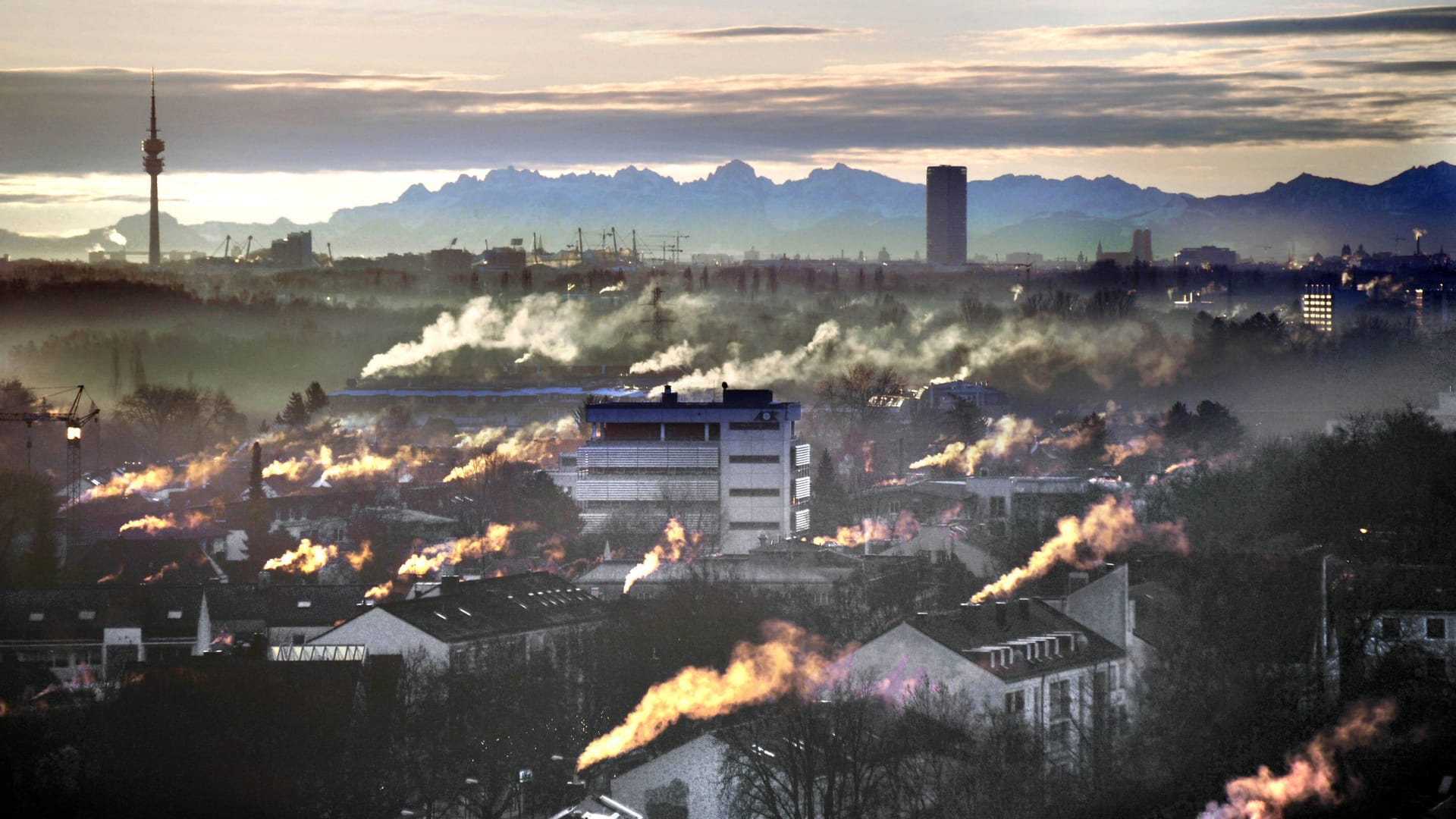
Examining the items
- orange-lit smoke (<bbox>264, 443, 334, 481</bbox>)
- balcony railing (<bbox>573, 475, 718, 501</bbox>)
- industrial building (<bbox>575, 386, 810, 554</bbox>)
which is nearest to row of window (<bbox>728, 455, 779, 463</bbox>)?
industrial building (<bbox>575, 386, 810, 554</bbox>)

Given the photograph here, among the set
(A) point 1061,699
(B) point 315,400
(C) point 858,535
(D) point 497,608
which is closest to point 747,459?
(C) point 858,535

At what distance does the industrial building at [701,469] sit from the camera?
8150 centimetres

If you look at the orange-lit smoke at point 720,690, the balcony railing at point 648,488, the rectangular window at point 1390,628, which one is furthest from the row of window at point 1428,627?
the balcony railing at point 648,488

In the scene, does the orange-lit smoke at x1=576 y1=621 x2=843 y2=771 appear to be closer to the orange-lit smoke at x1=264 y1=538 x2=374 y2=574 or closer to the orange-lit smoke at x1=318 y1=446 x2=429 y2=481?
the orange-lit smoke at x1=264 y1=538 x2=374 y2=574

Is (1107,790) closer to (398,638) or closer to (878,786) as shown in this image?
(878,786)

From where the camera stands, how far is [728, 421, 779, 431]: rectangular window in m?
83.2

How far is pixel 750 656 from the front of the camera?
46.0 metres

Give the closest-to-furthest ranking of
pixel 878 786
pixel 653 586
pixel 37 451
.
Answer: pixel 878 786, pixel 653 586, pixel 37 451

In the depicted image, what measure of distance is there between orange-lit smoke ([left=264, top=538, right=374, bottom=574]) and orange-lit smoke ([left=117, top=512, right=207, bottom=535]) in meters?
7.76

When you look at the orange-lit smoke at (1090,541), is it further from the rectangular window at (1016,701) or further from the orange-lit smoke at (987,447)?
the orange-lit smoke at (987,447)

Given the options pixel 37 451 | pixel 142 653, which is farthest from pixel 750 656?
Result: pixel 37 451

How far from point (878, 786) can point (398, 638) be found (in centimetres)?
1412

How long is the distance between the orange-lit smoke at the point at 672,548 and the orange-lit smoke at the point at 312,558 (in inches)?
293

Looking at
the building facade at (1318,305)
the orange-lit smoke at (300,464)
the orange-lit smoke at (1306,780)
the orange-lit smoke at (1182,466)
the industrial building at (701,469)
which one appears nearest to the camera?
the orange-lit smoke at (1306,780)
